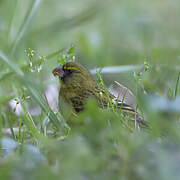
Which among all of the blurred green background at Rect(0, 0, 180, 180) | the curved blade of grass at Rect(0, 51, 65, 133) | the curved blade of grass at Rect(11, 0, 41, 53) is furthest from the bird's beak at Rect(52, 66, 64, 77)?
the curved blade of grass at Rect(0, 51, 65, 133)

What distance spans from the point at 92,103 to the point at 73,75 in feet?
7.14

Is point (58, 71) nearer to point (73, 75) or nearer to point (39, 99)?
point (73, 75)

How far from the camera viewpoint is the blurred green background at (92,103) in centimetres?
210

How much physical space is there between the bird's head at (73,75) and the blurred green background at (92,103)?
0.18 metres

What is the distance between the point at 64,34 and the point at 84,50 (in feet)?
1.67

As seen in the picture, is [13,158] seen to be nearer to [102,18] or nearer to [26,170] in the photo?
[26,170]

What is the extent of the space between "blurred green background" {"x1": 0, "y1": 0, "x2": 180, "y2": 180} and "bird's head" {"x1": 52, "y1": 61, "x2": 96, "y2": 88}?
0.58ft

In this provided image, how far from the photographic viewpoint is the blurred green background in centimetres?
210

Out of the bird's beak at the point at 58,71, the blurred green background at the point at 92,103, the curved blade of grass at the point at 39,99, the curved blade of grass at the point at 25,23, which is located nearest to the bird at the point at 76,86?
the bird's beak at the point at 58,71

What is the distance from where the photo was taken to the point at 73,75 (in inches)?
174

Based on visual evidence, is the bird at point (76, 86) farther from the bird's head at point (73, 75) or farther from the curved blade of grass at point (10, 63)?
the curved blade of grass at point (10, 63)

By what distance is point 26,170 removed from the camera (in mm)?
2100

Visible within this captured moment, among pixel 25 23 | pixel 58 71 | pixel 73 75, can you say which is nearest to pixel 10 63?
pixel 58 71

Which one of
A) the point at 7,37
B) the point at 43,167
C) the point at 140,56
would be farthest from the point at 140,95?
the point at 140,56
